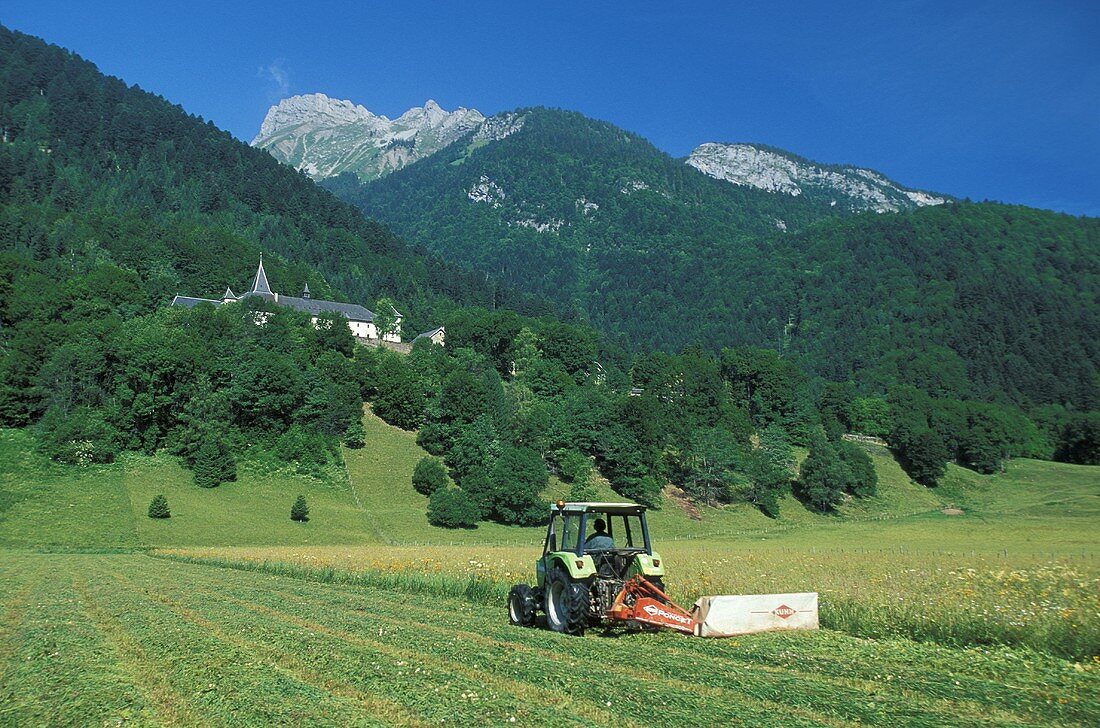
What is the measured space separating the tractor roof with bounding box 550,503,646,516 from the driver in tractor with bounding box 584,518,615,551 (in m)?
0.29

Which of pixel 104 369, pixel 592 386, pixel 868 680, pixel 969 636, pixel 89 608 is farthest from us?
pixel 592 386

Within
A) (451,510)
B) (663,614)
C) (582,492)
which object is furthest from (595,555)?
(582,492)

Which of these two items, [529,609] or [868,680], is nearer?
[868,680]

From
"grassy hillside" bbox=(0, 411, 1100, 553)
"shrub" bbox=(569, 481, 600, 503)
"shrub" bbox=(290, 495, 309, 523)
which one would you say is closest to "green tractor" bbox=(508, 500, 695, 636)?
"grassy hillside" bbox=(0, 411, 1100, 553)

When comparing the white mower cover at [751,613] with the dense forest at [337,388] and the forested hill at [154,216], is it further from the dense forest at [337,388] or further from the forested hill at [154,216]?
the forested hill at [154,216]

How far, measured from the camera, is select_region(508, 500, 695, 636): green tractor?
13281mm

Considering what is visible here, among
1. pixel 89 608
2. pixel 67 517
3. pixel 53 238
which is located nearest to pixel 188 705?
pixel 89 608

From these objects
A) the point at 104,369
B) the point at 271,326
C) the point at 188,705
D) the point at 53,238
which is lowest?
the point at 188,705

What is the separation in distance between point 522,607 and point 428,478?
60.8 m

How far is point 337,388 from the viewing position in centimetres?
8588

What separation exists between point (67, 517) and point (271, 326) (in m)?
44.9

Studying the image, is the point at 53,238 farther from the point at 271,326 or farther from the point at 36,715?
the point at 36,715

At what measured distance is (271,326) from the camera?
94.4 m

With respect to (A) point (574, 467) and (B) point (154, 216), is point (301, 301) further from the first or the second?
(A) point (574, 467)
